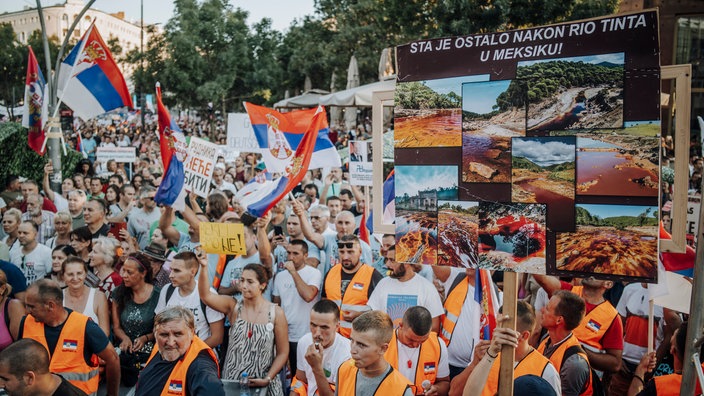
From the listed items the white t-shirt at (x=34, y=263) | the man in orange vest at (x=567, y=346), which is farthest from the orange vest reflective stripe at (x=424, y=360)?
the white t-shirt at (x=34, y=263)

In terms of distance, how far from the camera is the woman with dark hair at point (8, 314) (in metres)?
5.36

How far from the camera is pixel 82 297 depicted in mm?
5887

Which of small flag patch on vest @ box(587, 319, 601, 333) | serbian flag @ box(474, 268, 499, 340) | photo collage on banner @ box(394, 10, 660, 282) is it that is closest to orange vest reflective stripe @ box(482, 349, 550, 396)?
serbian flag @ box(474, 268, 499, 340)

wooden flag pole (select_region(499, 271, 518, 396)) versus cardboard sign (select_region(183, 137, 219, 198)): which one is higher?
cardboard sign (select_region(183, 137, 219, 198))

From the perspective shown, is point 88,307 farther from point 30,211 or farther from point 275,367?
point 30,211

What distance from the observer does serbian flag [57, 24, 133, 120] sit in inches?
452

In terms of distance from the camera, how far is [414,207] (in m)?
3.66

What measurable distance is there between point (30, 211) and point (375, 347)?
23.6 feet

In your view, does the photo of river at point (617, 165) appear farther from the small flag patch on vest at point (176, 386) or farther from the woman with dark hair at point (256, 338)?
the woman with dark hair at point (256, 338)

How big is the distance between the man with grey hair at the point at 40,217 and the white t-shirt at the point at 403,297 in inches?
227

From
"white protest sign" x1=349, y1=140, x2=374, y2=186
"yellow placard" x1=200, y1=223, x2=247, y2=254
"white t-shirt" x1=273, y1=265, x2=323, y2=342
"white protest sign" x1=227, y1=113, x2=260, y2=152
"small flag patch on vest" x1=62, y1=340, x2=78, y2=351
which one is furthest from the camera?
"white protest sign" x1=227, y1=113, x2=260, y2=152

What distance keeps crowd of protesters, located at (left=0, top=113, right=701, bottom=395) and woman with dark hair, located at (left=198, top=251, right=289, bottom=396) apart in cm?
1

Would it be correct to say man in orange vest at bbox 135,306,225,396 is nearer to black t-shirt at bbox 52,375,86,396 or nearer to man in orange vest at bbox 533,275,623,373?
black t-shirt at bbox 52,375,86,396

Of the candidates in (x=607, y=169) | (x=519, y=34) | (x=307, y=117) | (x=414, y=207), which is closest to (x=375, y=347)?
(x=414, y=207)
